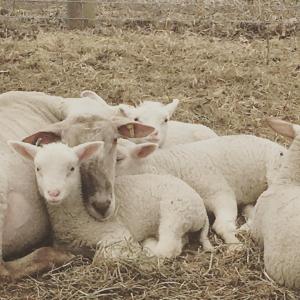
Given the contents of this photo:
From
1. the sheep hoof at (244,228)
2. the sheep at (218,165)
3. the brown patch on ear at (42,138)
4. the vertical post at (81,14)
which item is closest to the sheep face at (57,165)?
the brown patch on ear at (42,138)

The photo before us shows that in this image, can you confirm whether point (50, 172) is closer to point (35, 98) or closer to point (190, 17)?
point (35, 98)

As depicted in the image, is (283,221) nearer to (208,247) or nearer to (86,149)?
(208,247)

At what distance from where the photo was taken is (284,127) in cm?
488

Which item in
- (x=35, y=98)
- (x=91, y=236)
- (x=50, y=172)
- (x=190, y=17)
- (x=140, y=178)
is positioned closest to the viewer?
(x=50, y=172)

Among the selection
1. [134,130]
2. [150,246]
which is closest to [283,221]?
[150,246]

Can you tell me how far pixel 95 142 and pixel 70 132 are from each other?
41 centimetres

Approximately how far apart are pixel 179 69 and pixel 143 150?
12.0 feet

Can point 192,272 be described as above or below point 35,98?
below

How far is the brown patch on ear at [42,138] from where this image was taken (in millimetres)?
5031

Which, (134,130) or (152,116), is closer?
(134,130)

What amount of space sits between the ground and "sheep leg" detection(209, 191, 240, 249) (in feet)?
0.26

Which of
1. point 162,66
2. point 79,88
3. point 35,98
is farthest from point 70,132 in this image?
point 162,66

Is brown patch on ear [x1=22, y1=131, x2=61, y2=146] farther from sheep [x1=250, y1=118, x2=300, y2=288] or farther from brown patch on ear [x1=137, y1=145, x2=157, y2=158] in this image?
sheep [x1=250, y1=118, x2=300, y2=288]

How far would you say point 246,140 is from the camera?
593 centimetres
